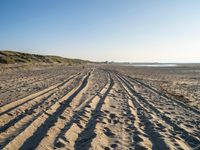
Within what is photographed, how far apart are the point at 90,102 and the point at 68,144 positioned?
507 cm

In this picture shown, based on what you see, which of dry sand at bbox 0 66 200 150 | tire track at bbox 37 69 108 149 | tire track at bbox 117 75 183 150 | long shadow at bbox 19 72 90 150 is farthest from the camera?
tire track at bbox 117 75 183 150

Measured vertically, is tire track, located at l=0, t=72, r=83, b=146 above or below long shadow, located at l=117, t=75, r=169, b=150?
above

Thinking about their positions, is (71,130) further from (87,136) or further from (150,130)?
(150,130)

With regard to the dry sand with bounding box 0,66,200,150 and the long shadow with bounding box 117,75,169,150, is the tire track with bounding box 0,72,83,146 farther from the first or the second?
the long shadow with bounding box 117,75,169,150

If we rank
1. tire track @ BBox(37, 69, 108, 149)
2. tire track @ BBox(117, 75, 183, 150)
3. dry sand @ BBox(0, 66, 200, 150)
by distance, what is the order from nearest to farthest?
tire track @ BBox(37, 69, 108, 149) < dry sand @ BBox(0, 66, 200, 150) < tire track @ BBox(117, 75, 183, 150)

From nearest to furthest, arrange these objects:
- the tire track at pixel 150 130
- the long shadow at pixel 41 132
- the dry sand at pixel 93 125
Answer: the long shadow at pixel 41 132, the dry sand at pixel 93 125, the tire track at pixel 150 130

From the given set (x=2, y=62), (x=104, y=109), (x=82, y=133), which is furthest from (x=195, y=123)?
(x=2, y=62)

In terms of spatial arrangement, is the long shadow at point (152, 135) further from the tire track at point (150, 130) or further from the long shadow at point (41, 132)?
the long shadow at point (41, 132)

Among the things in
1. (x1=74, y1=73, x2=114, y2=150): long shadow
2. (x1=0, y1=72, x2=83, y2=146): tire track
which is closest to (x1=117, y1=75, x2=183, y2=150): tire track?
(x1=74, y1=73, x2=114, y2=150): long shadow

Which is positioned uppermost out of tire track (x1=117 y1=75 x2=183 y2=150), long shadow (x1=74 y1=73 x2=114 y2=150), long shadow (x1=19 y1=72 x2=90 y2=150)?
long shadow (x1=19 y1=72 x2=90 y2=150)

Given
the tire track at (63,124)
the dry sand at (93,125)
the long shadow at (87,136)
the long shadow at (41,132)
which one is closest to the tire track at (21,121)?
the dry sand at (93,125)

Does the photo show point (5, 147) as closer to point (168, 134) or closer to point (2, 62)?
point (168, 134)

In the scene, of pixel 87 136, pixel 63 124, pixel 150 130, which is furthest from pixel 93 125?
pixel 150 130

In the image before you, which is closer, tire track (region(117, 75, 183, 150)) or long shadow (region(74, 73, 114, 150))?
long shadow (region(74, 73, 114, 150))
